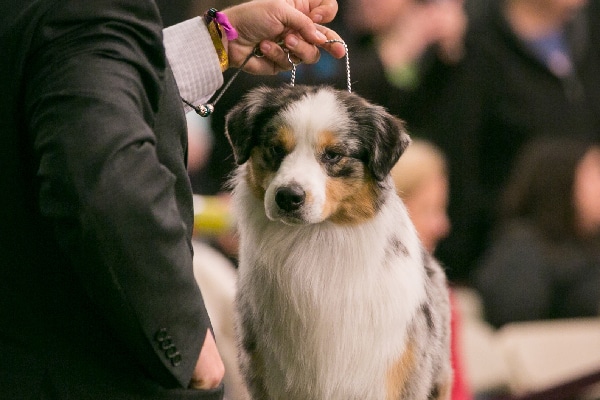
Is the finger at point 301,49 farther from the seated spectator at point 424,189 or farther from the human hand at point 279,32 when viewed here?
the seated spectator at point 424,189

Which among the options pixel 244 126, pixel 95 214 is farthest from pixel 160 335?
pixel 244 126

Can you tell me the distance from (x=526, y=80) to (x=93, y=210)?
3.00 metres

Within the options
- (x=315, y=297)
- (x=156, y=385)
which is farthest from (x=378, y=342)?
(x=156, y=385)

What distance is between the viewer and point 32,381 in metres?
1.39

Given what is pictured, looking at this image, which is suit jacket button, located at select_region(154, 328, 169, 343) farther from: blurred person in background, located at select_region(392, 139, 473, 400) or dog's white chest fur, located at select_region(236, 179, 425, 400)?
blurred person in background, located at select_region(392, 139, 473, 400)

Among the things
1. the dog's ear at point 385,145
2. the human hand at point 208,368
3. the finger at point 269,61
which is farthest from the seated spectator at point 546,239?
the human hand at point 208,368

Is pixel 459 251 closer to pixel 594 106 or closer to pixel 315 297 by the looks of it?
pixel 315 297

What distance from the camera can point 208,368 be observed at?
4.64 ft

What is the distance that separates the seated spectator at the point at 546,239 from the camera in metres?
3.66

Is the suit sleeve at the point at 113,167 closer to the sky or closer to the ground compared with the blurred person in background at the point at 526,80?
closer to the sky

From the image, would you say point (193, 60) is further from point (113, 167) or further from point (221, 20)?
point (113, 167)

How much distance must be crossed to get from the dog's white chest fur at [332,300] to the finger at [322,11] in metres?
0.34

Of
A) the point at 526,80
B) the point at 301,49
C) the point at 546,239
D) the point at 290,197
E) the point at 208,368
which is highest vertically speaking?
the point at 301,49

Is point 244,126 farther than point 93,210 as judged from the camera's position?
Yes
